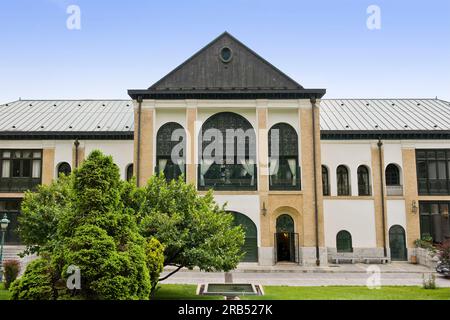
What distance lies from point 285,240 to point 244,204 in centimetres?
380

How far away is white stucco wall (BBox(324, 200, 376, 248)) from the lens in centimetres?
2880

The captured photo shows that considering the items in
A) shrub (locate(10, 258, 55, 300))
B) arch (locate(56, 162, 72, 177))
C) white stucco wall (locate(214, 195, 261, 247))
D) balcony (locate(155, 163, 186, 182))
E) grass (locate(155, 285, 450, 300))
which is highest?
arch (locate(56, 162, 72, 177))

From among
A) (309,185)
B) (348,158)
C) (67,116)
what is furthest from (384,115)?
(67,116)

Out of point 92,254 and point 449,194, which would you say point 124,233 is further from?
point 449,194

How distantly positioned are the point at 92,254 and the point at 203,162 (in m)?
16.7

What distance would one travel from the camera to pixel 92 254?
10.0 metres

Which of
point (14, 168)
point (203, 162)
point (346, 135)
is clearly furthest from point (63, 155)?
point (346, 135)

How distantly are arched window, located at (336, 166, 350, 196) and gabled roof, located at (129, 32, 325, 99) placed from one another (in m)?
6.31

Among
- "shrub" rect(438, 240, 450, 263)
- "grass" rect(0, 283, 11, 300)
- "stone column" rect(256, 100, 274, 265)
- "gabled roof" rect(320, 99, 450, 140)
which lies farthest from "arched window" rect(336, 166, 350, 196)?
"grass" rect(0, 283, 11, 300)

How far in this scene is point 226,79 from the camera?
27172 millimetres

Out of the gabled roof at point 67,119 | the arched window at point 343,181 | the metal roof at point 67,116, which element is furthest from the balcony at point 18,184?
the arched window at point 343,181

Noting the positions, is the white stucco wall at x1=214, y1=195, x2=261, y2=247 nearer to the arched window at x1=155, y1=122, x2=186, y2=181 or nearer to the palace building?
the palace building

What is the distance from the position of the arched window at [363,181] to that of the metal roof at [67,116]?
54.9 ft

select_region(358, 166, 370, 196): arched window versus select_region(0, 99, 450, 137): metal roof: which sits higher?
select_region(0, 99, 450, 137): metal roof
